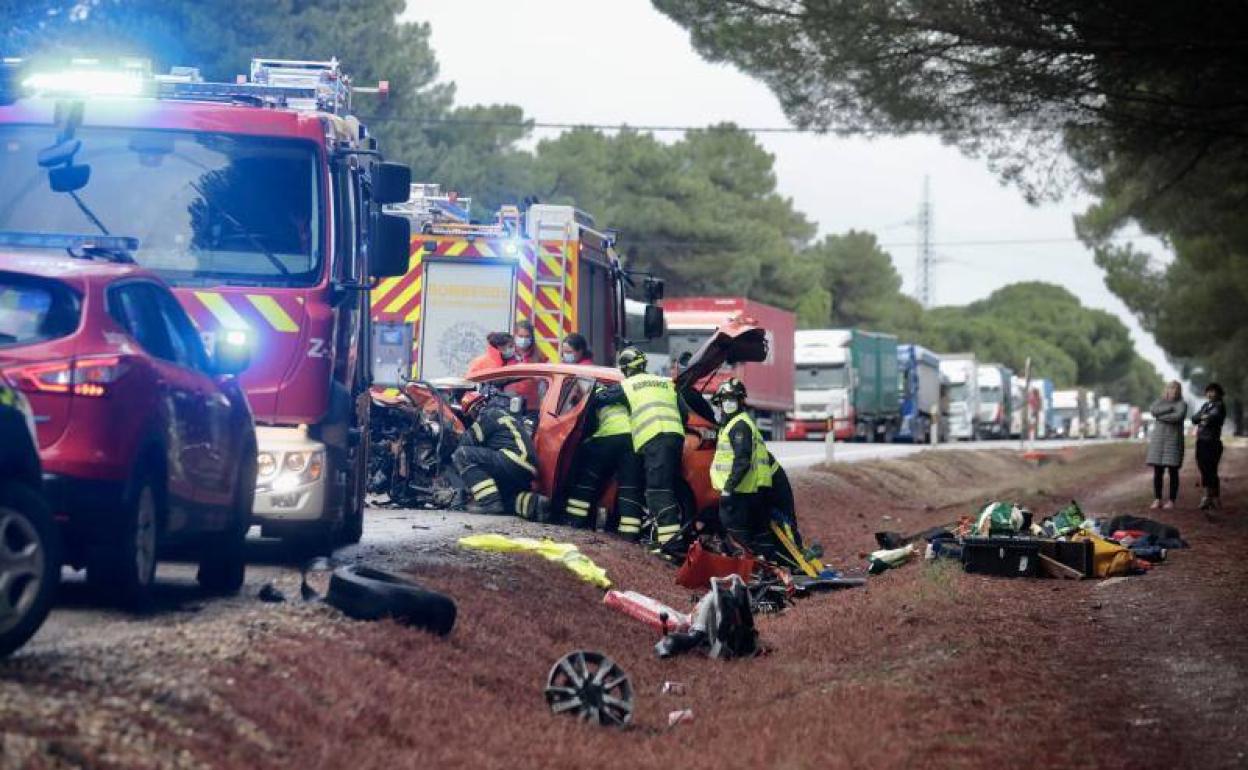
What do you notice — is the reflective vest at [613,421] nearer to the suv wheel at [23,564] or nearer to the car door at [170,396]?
the car door at [170,396]

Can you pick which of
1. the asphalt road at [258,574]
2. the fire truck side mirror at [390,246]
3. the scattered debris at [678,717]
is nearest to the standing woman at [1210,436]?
the asphalt road at [258,574]

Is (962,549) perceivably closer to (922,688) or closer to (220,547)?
(922,688)

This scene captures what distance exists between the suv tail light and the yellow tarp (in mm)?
5654

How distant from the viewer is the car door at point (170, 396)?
29.9 ft

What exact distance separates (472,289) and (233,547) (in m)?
11.0

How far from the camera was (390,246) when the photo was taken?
12.3 m

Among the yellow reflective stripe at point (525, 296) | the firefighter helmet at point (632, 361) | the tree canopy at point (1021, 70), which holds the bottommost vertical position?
the firefighter helmet at point (632, 361)

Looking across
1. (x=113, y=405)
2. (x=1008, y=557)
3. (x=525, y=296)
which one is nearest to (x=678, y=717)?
(x=113, y=405)

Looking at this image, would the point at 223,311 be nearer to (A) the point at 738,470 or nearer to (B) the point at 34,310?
(B) the point at 34,310

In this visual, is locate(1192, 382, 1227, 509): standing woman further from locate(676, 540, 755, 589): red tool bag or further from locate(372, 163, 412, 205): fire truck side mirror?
locate(372, 163, 412, 205): fire truck side mirror

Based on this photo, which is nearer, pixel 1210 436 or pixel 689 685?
pixel 689 685

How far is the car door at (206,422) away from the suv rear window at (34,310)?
34.9 inches

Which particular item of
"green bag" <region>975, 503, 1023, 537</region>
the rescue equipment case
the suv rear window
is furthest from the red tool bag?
the suv rear window

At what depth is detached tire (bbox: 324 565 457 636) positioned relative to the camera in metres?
9.79
